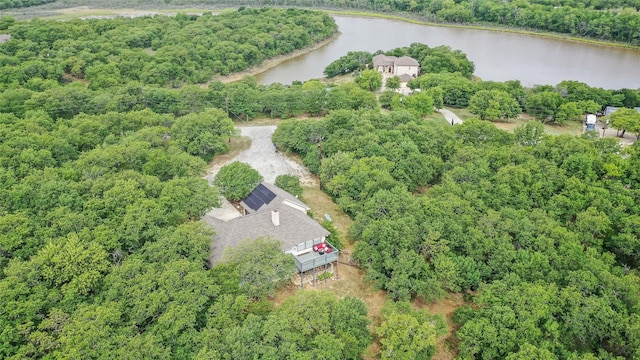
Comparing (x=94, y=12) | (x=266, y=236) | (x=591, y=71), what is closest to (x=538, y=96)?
(x=591, y=71)

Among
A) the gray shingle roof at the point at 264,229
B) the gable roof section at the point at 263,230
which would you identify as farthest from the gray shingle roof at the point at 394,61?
the gable roof section at the point at 263,230

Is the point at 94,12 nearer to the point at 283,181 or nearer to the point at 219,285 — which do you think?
the point at 283,181

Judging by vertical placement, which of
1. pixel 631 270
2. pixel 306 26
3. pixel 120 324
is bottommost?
pixel 631 270

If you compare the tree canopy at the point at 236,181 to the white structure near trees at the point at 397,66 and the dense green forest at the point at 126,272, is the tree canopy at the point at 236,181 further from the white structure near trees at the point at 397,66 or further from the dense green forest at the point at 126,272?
the white structure near trees at the point at 397,66

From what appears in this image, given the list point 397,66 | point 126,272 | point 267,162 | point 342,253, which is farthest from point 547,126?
point 126,272

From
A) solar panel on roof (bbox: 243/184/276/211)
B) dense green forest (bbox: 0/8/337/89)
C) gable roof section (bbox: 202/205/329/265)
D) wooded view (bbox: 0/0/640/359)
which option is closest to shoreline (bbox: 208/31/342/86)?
dense green forest (bbox: 0/8/337/89)
